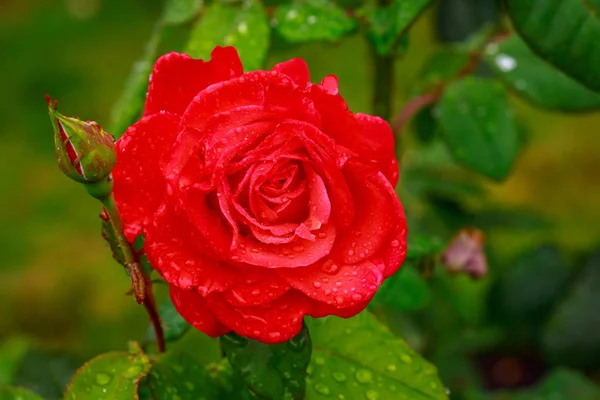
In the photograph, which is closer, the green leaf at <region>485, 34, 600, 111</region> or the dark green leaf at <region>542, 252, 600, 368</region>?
the green leaf at <region>485, 34, 600, 111</region>

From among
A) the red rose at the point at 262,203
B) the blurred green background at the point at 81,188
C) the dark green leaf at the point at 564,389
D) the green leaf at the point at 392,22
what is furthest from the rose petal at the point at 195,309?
the blurred green background at the point at 81,188

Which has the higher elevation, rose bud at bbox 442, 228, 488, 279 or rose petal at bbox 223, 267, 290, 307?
rose petal at bbox 223, 267, 290, 307

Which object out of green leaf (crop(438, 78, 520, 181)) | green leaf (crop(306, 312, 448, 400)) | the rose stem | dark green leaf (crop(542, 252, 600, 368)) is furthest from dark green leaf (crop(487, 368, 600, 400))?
the rose stem

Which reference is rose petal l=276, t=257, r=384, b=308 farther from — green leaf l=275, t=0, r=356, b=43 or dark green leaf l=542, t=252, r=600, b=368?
dark green leaf l=542, t=252, r=600, b=368

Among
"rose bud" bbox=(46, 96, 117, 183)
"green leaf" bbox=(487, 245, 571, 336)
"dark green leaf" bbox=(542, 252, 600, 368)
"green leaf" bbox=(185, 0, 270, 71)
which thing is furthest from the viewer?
"green leaf" bbox=(487, 245, 571, 336)

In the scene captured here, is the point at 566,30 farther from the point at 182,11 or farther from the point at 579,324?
the point at 579,324

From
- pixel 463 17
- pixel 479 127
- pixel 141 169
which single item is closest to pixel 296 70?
pixel 141 169
